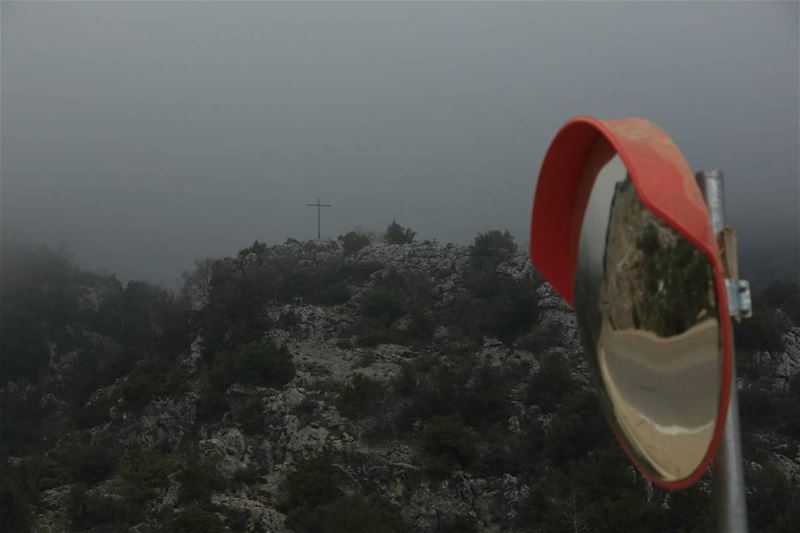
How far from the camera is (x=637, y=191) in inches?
84.7

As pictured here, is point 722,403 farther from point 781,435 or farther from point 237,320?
point 237,320

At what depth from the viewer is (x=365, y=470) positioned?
17.1 m

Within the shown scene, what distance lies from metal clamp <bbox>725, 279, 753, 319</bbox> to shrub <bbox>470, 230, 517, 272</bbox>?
27.0 m

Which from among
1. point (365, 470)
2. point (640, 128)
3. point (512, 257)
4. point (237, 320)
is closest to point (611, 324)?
point (640, 128)

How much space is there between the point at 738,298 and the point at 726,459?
51 cm

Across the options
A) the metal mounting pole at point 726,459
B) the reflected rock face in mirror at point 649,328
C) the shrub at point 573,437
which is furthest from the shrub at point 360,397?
the metal mounting pole at point 726,459

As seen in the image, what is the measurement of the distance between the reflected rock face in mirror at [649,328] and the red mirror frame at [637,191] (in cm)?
3

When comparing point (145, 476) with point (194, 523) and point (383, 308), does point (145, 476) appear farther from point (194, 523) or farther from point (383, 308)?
point (383, 308)

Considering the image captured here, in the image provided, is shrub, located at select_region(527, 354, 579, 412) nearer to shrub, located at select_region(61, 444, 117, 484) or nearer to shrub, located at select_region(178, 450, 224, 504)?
shrub, located at select_region(178, 450, 224, 504)

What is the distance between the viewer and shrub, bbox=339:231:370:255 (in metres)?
34.2

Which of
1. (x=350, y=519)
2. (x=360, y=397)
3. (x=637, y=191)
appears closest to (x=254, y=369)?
(x=360, y=397)

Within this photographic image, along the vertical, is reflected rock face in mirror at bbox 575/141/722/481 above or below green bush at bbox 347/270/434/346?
above

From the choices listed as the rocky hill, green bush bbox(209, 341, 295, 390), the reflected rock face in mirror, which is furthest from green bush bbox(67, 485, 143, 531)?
the reflected rock face in mirror

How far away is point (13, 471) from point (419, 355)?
10.9 m
